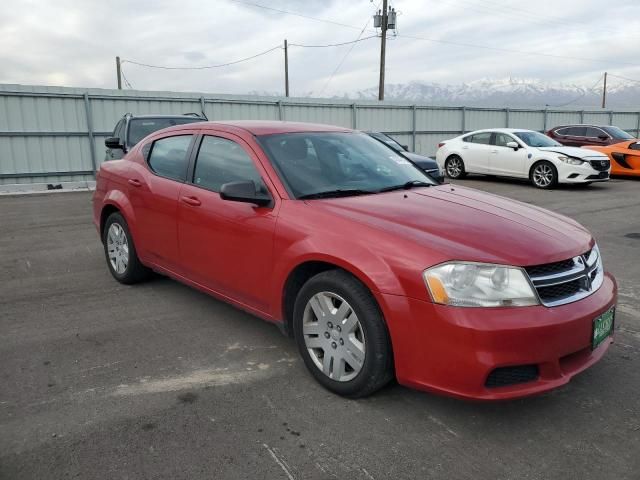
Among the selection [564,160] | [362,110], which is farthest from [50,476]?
[362,110]

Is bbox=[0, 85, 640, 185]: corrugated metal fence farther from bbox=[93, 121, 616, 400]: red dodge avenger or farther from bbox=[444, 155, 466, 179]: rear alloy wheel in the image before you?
bbox=[93, 121, 616, 400]: red dodge avenger

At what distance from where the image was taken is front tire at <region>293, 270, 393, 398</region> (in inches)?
109

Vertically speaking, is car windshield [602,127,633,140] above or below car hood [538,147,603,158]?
above

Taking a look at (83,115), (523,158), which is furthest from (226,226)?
(83,115)

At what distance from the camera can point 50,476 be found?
2367 mm

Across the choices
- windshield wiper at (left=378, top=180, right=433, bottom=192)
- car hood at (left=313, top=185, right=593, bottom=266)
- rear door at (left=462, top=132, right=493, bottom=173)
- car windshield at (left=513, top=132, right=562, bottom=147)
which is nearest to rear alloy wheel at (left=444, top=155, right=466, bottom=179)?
rear door at (left=462, top=132, right=493, bottom=173)

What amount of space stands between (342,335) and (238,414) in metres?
0.70

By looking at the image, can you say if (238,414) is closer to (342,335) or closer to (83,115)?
(342,335)

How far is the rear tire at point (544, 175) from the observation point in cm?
1298

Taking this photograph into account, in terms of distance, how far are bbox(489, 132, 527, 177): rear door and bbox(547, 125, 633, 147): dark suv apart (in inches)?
170

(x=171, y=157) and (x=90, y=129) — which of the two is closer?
(x=171, y=157)

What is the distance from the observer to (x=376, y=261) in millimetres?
2748

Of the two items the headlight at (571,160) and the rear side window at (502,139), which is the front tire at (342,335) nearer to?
the headlight at (571,160)

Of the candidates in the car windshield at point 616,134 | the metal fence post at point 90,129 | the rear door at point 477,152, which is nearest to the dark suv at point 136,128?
the metal fence post at point 90,129
